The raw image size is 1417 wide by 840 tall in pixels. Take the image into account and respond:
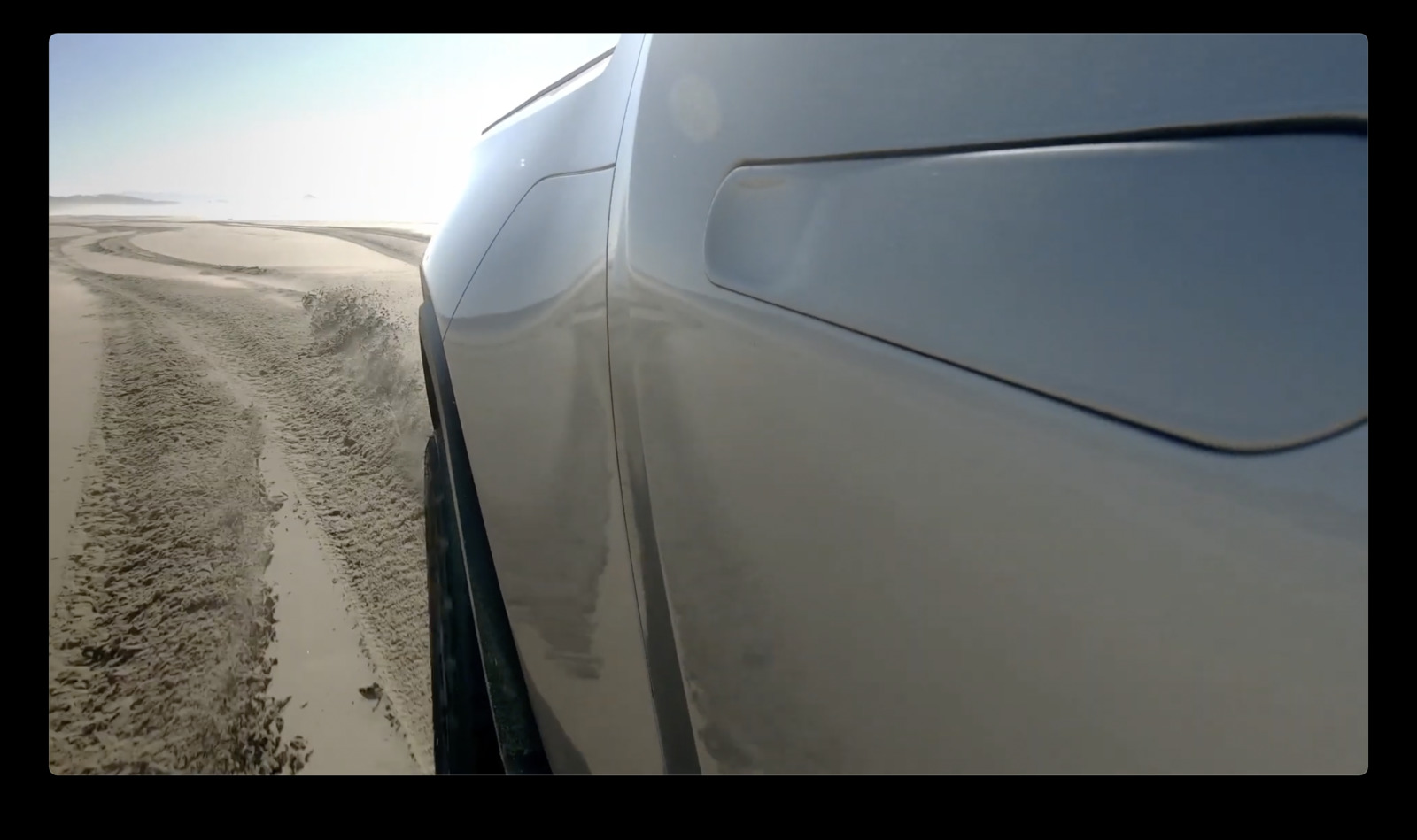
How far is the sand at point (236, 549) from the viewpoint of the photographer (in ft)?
8.07

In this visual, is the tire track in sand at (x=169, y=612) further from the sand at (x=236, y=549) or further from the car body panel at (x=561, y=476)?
the car body panel at (x=561, y=476)

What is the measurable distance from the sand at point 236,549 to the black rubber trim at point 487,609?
0.88 meters

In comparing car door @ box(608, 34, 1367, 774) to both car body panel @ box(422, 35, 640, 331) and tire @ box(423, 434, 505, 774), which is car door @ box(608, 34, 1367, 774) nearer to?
car body panel @ box(422, 35, 640, 331)

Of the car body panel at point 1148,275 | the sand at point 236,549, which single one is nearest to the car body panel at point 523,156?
the car body panel at point 1148,275

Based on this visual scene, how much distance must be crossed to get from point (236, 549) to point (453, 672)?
8.61 ft

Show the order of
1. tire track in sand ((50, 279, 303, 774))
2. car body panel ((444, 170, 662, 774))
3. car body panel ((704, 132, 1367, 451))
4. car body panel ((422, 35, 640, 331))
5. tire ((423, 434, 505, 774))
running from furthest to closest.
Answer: tire track in sand ((50, 279, 303, 774)) < tire ((423, 434, 505, 774)) < car body panel ((422, 35, 640, 331)) < car body panel ((444, 170, 662, 774)) < car body panel ((704, 132, 1367, 451))

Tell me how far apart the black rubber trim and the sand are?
2.88 feet

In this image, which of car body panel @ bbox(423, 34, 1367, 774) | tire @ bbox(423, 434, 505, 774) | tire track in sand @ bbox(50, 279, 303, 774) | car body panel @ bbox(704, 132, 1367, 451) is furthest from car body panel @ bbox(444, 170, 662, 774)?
tire track in sand @ bbox(50, 279, 303, 774)

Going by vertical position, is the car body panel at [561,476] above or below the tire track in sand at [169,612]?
above

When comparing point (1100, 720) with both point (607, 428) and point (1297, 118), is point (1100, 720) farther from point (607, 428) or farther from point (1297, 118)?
point (607, 428)

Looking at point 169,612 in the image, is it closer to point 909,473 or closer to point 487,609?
point 487,609

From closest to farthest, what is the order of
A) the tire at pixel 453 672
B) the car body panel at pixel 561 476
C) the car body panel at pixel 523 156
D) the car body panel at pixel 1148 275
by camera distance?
the car body panel at pixel 1148 275 → the car body panel at pixel 561 476 → the car body panel at pixel 523 156 → the tire at pixel 453 672

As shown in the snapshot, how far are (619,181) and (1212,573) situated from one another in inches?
36.8

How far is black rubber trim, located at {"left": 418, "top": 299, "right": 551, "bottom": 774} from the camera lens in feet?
4.68
